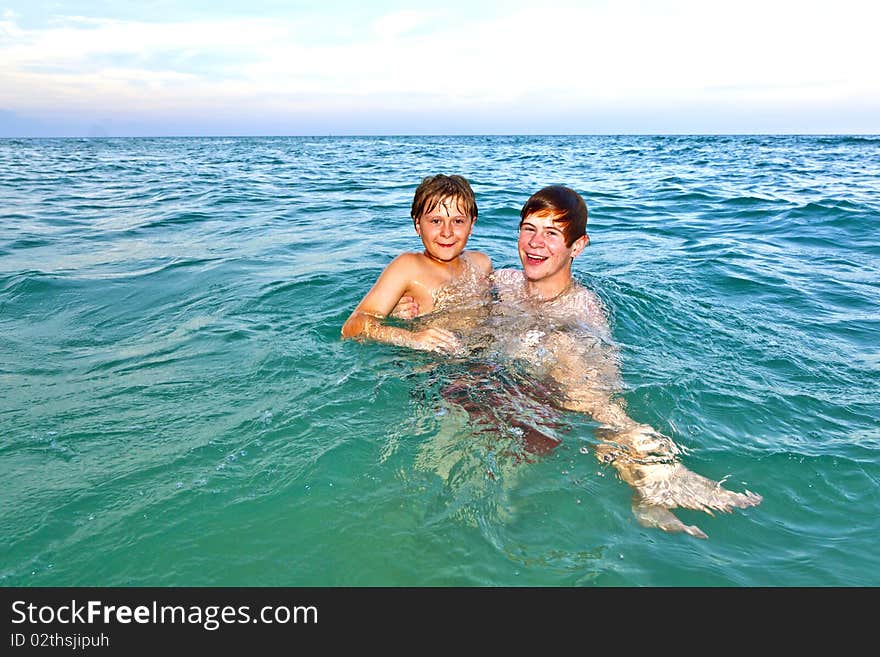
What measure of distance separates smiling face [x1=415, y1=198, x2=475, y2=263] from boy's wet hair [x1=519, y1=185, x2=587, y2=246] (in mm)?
545

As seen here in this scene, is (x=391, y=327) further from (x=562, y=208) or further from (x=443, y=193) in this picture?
(x=562, y=208)

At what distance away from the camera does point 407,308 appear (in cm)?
462

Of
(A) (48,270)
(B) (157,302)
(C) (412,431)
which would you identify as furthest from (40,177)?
(C) (412,431)

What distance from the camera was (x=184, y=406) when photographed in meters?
3.43

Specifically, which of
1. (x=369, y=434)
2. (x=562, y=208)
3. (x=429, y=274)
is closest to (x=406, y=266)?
(x=429, y=274)

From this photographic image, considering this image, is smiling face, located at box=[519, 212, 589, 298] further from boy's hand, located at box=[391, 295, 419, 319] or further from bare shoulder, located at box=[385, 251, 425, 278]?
boy's hand, located at box=[391, 295, 419, 319]

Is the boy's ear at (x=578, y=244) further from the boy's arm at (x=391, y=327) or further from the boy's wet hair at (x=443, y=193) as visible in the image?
the boy's arm at (x=391, y=327)

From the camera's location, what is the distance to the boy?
412 centimetres

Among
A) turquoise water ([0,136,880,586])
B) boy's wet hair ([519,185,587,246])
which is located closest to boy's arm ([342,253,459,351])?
turquoise water ([0,136,880,586])

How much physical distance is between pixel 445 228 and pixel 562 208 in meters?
0.90

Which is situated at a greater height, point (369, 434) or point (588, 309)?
point (588, 309)

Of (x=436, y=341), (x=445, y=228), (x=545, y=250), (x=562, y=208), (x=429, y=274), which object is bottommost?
(x=436, y=341)

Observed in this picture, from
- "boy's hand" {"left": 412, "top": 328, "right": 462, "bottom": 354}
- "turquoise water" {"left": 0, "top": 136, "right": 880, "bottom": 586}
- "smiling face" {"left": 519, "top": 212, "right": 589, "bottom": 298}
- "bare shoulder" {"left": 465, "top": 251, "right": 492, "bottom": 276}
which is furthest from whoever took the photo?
"bare shoulder" {"left": 465, "top": 251, "right": 492, "bottom": 276}
